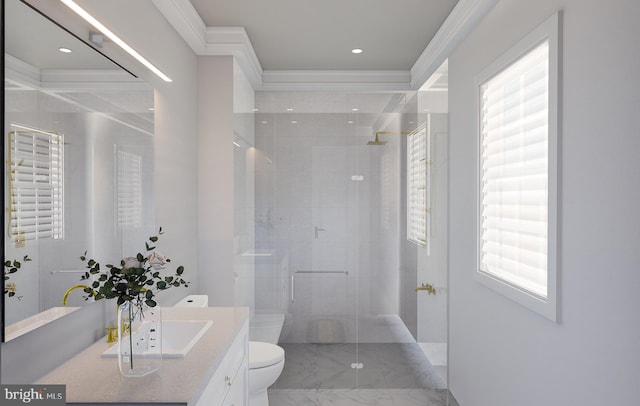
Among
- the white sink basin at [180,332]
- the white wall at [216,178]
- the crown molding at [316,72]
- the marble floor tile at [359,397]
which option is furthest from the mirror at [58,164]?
the marble floor tile at [359,397]

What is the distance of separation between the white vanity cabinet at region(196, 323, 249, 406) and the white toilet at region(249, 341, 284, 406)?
43 centimetres

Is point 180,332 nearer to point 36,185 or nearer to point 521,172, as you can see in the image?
point 36,185

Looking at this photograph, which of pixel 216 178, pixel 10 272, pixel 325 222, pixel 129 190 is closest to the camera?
pixel 10 272

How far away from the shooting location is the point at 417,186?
3424mm

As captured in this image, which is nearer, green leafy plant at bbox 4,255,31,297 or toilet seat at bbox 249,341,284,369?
green leafy plant at bbox 4,255,31,297

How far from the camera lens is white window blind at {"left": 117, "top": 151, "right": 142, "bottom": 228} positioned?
1.89 meters

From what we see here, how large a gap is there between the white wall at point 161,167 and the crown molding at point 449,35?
5.79ft

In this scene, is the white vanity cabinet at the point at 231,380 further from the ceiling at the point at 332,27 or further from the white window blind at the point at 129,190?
the ceiling at the point at 332,27

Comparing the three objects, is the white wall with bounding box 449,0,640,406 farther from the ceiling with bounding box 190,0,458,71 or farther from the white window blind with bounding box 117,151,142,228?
the white window blind with bounding box 117,151,142,228

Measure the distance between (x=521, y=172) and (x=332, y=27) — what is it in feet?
5.57

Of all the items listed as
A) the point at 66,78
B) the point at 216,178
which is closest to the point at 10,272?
the point at 66,78

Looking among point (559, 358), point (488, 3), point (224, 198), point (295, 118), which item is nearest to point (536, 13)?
point (488, 3)

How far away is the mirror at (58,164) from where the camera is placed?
1281 millimetres

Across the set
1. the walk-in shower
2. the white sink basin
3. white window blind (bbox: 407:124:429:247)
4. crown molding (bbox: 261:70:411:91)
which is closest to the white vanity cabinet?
the white sink basin
